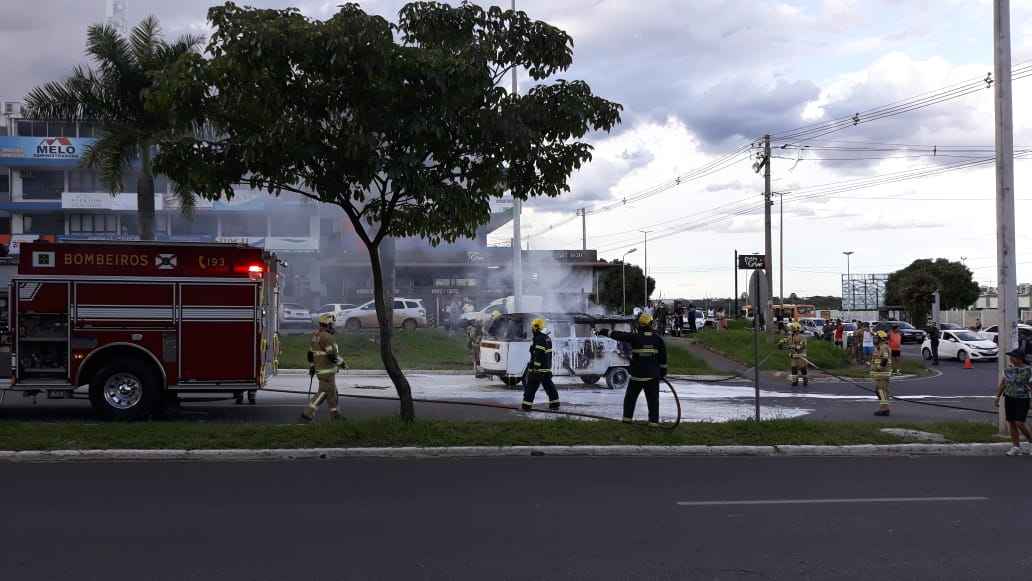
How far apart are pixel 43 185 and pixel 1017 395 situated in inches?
2233

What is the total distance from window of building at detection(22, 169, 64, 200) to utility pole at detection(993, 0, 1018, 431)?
54767 millimetres

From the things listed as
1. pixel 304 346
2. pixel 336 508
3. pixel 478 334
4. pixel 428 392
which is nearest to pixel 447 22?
pixel 336 508

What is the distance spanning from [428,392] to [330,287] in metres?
32.2

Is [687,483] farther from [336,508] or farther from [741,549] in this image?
[336,508]

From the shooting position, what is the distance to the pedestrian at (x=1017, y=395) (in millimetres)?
12094

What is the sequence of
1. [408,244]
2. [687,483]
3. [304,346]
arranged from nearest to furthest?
[687,483] → [304,346] → [408,244]

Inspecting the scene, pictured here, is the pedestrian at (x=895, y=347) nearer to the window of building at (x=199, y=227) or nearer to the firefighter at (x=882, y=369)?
the firefighter at (x=882, y=369)

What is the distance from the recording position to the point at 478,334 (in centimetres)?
2236

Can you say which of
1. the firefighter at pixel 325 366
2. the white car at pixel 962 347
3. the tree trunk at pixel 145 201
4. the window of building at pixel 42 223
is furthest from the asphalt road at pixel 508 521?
the window of building at pixel 42 223

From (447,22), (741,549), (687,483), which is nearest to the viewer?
(741,549)

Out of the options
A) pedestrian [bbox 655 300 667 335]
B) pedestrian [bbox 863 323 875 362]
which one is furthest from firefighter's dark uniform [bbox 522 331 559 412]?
pedestrian [bbox 655 300 667 335]

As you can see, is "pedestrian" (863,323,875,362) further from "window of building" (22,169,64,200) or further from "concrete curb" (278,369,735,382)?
"window of building" (22,169,64,200)

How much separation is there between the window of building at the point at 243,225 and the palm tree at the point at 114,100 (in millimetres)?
33261

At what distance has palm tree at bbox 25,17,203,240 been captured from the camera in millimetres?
21953
